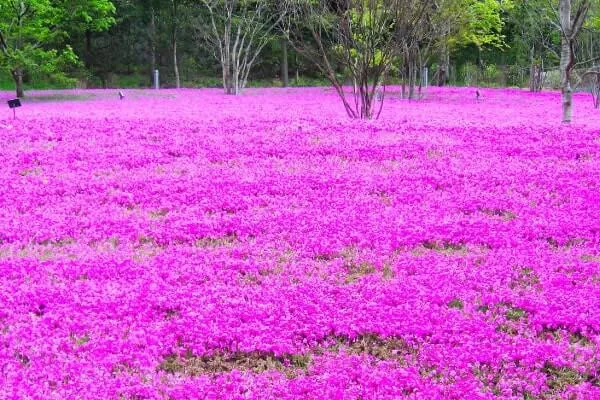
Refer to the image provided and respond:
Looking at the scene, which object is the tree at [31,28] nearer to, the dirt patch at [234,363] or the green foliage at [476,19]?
the green foliage at [476,19]

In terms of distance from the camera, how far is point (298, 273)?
23.8 feet

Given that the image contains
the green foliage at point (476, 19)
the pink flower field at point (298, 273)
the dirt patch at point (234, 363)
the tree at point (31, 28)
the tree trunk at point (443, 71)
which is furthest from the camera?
the tree trunk at point (443, 71)

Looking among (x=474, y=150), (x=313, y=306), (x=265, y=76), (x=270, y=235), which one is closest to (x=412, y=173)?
(x=474, y=150)

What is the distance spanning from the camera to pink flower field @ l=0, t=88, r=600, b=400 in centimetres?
520

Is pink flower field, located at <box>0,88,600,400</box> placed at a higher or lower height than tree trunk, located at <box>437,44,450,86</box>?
lower

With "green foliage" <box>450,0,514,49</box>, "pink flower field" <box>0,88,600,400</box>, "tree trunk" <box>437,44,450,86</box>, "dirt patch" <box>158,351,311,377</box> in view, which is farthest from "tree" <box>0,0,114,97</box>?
"dirt patch" <box>158,351,311,377</box>

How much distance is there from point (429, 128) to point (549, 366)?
1228 cm

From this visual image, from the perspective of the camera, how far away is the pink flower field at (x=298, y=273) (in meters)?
5.20

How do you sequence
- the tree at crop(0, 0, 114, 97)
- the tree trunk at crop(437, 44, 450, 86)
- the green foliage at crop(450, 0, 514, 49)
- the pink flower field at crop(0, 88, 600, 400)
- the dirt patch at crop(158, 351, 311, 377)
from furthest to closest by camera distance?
1. the tree trunk at crop(437, 44, 450, 86)
2. the green foliage at crop(450, 0, 514, 49)
3. the tree at crop(0, 0, 114, 97)
4. the dirt patch at crop(158, 351, 311, 377)
5. the pink flower field at crop(0, 88, 600, 400)

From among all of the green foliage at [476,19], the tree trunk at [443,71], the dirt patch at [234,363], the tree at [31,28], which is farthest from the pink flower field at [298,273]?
the tree trunk at [443,71]

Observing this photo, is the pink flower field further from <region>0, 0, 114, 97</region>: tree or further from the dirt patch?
<region>0, 0, 114, 97</region>: tree

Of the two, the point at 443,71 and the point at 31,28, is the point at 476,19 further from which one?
the point at 31,28

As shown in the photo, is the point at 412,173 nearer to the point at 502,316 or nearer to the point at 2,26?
the point at 502,316

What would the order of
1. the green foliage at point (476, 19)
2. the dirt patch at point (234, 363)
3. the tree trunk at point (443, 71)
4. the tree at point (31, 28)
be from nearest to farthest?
the dirt patch at point (234, 363)
the tree at point (31, 28)
the green foliage at point (476, 19)
the tree trunk at point (443, 71)
